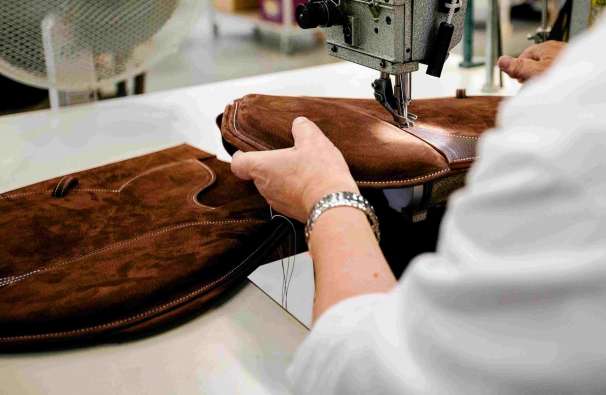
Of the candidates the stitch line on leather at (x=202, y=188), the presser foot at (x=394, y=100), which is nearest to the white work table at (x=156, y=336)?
the stitch line on leather at (x=202, y=188)

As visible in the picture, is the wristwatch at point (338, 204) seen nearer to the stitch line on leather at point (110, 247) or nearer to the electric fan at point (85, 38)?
the stitch line on leather at point (110, 247)

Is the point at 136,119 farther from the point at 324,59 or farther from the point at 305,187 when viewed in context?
the point at 324,59

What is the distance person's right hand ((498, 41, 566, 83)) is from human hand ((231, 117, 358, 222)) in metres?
0.46

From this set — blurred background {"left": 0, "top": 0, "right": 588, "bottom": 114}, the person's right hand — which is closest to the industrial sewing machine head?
the person's right hand

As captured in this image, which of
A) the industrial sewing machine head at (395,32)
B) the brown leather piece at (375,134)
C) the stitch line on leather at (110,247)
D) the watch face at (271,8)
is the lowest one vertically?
the watch face at (271,8)

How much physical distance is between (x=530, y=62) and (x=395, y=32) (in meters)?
0.32

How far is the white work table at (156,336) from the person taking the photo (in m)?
0.69

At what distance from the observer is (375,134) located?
893mm

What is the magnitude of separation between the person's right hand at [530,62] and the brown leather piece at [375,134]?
94 mm

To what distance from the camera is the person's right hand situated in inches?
43.8

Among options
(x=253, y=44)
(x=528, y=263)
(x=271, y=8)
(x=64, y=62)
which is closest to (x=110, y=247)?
(x=528, y=263)

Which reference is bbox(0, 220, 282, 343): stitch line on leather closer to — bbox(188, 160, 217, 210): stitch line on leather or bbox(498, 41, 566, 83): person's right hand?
bbox(188, 160, 217, 210): stitch line on leather

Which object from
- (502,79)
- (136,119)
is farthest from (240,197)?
(502,79)

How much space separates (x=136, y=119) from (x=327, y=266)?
1016 millimetres
